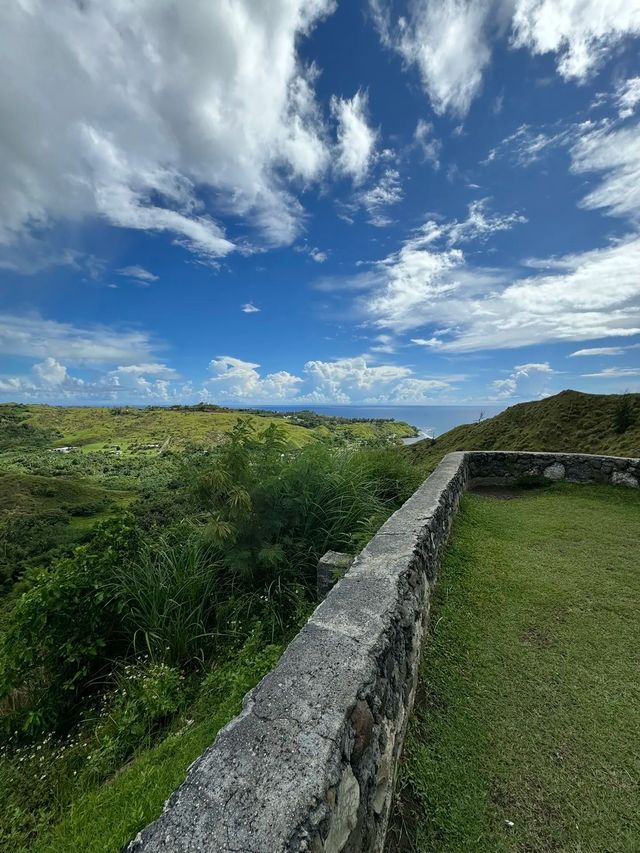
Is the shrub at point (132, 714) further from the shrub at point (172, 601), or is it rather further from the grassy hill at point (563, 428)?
the grassy hill at point (563, 428)

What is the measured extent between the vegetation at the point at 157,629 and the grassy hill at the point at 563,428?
600 cm

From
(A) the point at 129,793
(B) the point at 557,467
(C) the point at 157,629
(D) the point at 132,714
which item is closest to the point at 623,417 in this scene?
(B) the point at 557,467

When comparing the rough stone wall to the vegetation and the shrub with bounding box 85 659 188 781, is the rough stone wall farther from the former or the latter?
the shrub with bounding box 85 659 188 781

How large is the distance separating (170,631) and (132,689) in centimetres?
57

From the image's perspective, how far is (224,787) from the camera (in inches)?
44.7

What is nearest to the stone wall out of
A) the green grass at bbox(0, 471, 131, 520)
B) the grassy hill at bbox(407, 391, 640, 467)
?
the grassy hill at bbox(407, 391, 640, 467)

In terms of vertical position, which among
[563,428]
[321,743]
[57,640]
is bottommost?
[57,640]

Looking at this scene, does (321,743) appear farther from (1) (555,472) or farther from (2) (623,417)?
(2) (623,417)

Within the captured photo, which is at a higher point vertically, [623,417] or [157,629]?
[623,417]

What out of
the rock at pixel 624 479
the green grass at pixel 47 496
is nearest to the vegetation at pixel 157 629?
the rock at pixel 624 479

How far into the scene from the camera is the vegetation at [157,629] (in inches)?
83.1

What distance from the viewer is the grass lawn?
1681mm

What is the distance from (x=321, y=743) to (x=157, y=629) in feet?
8.74

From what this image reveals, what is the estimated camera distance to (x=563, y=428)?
11.5m
